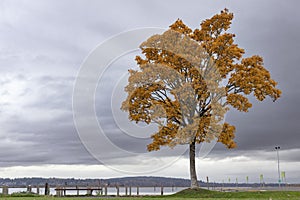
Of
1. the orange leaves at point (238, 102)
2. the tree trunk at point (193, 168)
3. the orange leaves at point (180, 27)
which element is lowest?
the tree trunk at point (193, 168)

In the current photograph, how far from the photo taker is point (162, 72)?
35781 mm

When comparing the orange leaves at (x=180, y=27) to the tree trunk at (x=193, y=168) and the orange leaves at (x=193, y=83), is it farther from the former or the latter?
the tree trunk at (x=193, y=168)

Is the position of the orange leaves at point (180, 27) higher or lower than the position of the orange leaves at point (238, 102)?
higher

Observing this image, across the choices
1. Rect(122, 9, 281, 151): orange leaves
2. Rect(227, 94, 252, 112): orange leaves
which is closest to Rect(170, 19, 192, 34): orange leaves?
Rect(122, 9, 281, 151): orange leaves

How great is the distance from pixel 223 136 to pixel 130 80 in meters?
9.13

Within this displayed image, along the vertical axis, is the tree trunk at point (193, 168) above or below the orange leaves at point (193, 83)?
below

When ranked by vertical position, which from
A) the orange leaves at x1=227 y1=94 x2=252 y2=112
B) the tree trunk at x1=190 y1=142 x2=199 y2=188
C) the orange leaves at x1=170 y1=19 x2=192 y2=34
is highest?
the orange leaves at x1=170 y1=19 x2=192 y2=34

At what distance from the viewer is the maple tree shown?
34.6 meters

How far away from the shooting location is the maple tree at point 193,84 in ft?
114

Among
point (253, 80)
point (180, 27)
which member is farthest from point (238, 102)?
point (180, 27)

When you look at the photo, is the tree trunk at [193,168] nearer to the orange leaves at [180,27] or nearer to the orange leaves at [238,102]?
the orange leaves at [238,102]

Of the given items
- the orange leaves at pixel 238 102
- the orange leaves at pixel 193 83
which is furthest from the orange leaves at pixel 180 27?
the orange leaves at pixel 238 102

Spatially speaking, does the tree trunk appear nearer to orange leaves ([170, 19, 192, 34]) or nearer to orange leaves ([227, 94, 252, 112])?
orange leaves ([227, 94, 252, 112])

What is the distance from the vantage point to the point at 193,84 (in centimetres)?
3494
